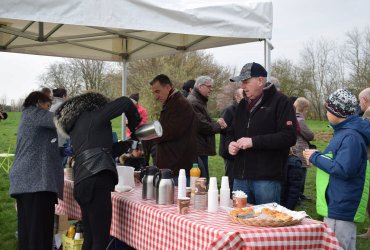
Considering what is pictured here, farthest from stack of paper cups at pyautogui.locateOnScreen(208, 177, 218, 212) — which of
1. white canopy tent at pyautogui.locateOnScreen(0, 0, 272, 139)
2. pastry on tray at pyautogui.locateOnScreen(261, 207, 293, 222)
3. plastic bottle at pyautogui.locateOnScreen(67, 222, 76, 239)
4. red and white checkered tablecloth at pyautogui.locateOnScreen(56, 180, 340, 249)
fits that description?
plastic bottle at pyautogui.locateOnScreen(67, 222, 76, 239)

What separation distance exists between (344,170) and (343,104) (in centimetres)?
42

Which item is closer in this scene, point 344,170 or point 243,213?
point 243,213

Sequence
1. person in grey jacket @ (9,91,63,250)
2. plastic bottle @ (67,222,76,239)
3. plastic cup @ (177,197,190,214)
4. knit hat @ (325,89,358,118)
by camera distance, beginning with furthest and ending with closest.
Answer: plastic bottle @ (67,222,76,239) < person in grey jacket @ (9,91,63,250) < knit hat @ (325,89,358,118) < plastic cup @ (177,197,190,214)

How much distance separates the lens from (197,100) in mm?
5098

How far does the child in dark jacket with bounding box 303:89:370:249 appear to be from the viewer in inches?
→ 109

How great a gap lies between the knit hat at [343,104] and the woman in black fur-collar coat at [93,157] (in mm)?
1339

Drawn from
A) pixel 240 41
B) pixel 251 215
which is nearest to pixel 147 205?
pixel 251 215

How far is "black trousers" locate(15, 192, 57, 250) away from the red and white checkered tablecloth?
679 mm

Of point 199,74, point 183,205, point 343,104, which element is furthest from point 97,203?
point 199,74

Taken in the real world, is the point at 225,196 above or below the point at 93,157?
below

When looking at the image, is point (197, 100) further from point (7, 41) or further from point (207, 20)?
point (7, 41)

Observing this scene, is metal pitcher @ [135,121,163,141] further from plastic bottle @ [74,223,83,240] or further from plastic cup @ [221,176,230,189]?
plastic bottle @ [74,223,83,240]

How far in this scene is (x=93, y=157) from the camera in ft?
9.80

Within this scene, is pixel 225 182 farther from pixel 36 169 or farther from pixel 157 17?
pixel 36 169
